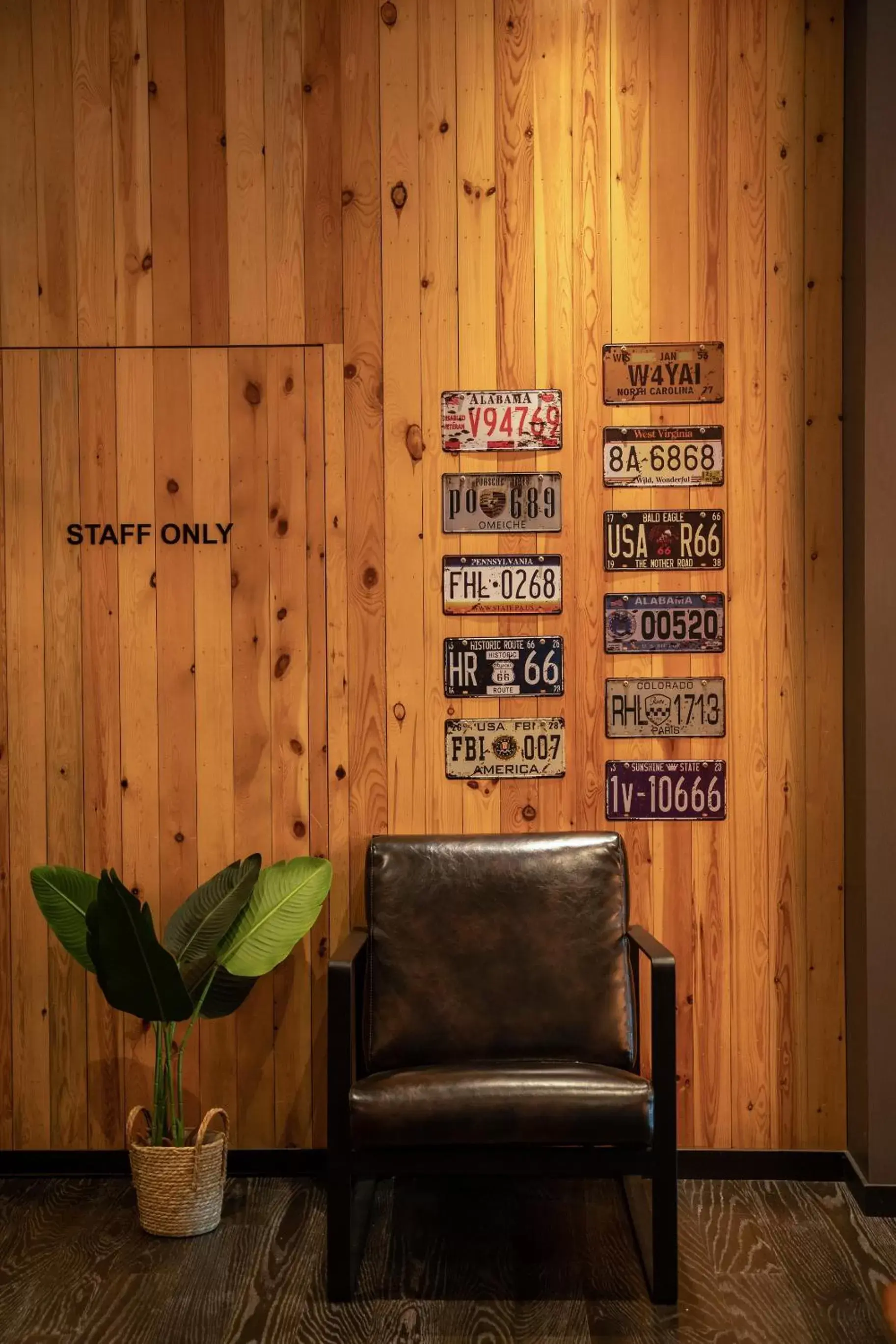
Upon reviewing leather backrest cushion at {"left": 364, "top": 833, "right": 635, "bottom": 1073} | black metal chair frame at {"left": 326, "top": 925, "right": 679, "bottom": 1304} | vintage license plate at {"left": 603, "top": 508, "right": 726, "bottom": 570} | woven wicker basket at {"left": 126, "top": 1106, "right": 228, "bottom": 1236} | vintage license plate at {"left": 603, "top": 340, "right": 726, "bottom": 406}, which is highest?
vintage license plate at {"left": 603, "top": 340, "right": 726, "bottom": 406}

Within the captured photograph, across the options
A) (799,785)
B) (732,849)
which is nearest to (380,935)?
(732,849)

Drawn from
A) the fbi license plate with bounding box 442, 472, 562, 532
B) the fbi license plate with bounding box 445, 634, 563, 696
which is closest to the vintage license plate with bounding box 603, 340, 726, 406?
the fbi license plate with bounding box 442, 472, 562, 532

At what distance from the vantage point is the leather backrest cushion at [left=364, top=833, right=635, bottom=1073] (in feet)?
8.46

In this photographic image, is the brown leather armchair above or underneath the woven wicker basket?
above

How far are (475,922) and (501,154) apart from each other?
6.61 ft

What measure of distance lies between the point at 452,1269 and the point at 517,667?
4.74 ft

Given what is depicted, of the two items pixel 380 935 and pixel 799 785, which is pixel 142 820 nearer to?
pixel 380 935

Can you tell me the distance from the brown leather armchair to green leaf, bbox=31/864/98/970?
65cm

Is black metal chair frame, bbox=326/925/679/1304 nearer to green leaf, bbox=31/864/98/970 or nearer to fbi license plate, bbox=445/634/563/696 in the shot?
green leaf, bbox=31/864/98/970

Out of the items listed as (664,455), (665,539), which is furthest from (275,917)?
(664,455)

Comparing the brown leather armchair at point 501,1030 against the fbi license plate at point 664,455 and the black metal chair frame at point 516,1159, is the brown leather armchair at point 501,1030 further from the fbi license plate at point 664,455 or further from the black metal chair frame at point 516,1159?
the fbi license plate at point 664,455

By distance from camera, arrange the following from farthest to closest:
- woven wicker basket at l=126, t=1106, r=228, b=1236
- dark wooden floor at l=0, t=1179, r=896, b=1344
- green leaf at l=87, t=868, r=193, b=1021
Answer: woven wicker basket at l=126, t=1106, r=228, b=1236 < green leaf at l=87, t=868, r=193, b=1021 < dark wooden floor at l=0, t=1179, r=896, b=1344

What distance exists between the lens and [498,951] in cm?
263

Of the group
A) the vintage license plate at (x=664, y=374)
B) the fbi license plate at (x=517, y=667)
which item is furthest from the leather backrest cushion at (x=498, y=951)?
the vintage license plate at (x=664, y=374)
